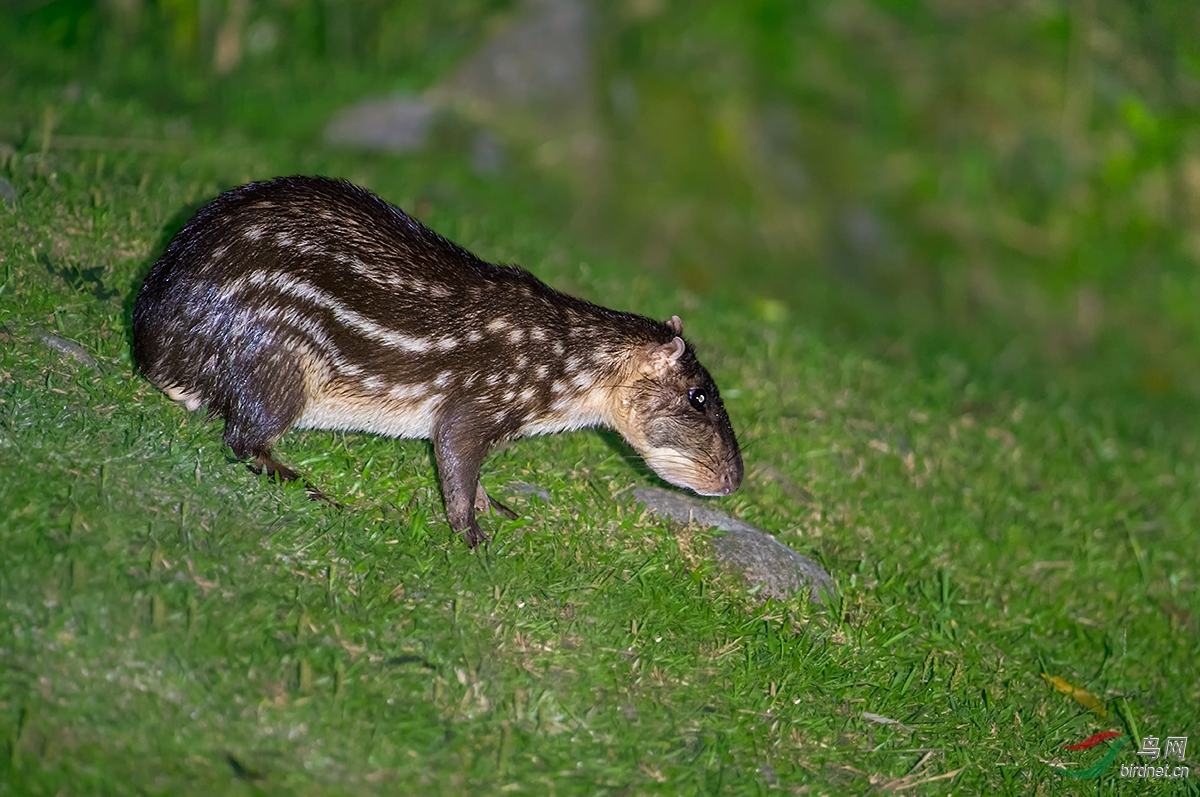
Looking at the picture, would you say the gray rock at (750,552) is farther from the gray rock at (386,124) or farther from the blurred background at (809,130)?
the gray rock at (386,124)

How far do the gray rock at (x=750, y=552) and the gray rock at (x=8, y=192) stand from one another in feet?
11.4

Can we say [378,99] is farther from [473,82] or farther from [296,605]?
[296,605]

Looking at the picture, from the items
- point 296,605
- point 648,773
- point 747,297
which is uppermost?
point 296,605

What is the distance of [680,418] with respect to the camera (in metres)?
5.61

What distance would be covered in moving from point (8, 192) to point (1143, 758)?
20.0ft

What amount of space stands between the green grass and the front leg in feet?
0.29

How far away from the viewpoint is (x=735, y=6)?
12.7 metres

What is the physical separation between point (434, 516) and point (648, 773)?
148 cm

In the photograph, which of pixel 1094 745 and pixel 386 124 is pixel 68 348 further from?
pixel 386 124

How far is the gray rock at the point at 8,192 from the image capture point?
20.7ft

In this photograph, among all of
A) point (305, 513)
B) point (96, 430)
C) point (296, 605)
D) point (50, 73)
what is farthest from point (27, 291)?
point (50, 73)

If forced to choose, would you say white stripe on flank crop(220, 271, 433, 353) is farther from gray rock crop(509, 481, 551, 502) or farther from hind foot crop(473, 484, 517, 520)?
gray rock crop(509, 481, 551, 502)

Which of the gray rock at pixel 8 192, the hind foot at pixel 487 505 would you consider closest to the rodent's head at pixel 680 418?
the hind foot at pixel 487 505

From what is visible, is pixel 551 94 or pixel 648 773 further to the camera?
pixel 551 94
